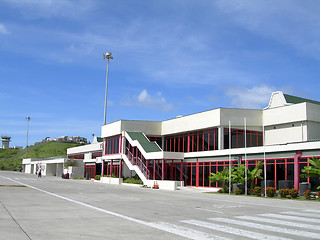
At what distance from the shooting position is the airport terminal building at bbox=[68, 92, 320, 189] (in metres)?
29.1

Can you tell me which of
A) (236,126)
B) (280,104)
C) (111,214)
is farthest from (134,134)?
(111,214)

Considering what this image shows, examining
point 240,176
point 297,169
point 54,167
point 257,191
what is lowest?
point 257,191

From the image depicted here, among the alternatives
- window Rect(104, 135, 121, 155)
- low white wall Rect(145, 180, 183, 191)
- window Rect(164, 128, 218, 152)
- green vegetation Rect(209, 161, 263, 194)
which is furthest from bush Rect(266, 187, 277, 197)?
window Rect(104, 135, 121, 155)

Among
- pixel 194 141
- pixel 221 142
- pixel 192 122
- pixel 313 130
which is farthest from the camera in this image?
pixel 194 141

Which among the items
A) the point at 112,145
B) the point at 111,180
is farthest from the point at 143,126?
the point at 111,180

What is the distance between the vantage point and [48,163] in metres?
84.2

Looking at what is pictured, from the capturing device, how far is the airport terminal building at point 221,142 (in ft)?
95.6

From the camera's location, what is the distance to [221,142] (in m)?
37.8

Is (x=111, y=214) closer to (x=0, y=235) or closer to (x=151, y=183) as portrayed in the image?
(x=0, y=235)

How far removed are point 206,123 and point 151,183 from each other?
8.72 meters

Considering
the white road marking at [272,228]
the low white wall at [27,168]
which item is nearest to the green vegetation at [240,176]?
the white road marking at [272,228]

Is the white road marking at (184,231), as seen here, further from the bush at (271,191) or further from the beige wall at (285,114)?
the beige wall at (285,114)

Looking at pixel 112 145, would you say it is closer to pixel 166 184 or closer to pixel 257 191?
pixel 166 184

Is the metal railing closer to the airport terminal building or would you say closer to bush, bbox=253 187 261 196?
the airport terminal building
